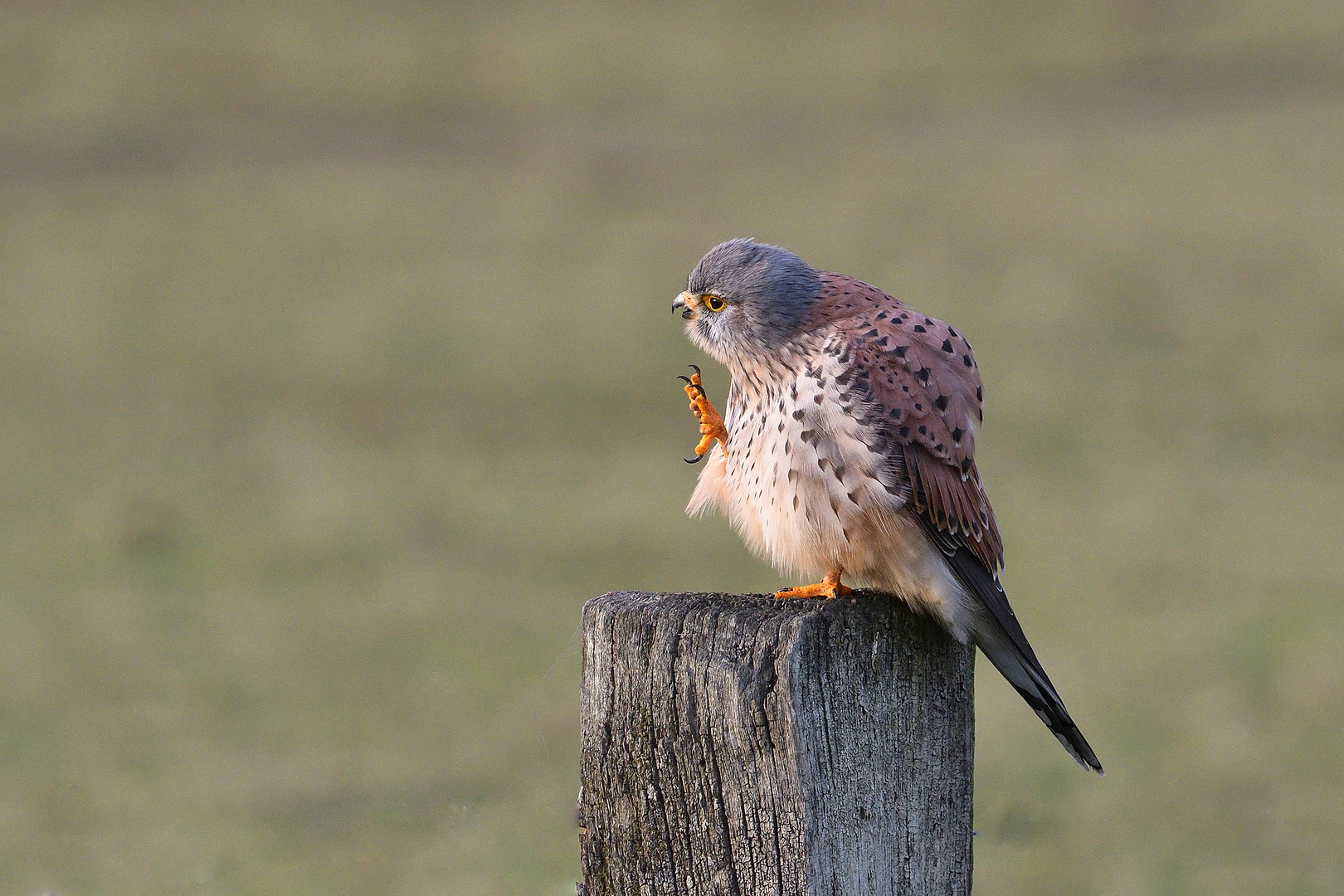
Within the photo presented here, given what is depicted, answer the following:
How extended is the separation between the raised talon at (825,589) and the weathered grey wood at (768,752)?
21.2 inches

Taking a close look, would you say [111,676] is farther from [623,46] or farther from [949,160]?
[623,46]

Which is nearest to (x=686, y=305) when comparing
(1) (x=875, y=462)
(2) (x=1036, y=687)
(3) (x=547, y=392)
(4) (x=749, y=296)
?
(4) (x=749, y=296)

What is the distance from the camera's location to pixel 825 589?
3477 mm

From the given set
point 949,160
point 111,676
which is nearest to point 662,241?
point 949,160

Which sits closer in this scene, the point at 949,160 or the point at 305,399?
the point at 305,399

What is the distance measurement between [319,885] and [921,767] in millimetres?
4101

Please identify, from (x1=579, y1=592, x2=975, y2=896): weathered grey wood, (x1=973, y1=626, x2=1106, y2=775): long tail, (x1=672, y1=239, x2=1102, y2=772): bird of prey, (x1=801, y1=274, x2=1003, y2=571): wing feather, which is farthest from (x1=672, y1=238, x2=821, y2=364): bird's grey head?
(x1=579, y1=592, x2=975, y2=896): weathered grey wood

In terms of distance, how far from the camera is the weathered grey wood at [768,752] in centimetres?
253

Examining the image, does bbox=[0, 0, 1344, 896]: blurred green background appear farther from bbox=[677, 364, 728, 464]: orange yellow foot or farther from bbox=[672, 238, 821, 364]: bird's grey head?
bbox=[672, 238, 821, 364]: bird's grey head

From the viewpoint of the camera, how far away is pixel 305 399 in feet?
52.3

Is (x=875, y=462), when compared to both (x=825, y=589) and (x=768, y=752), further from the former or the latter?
(x=768, y=752)

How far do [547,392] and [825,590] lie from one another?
12650 mm

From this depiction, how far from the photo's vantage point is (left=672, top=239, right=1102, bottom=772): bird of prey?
11.3ft

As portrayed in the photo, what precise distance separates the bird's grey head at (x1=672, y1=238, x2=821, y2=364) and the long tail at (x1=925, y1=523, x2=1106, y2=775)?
0.67 meters
